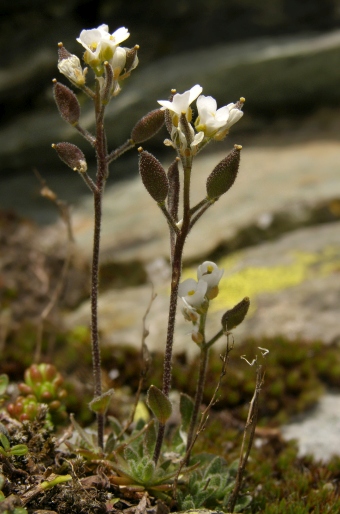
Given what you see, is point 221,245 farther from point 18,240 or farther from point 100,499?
point 100,499

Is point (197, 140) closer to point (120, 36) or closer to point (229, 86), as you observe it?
point (120, 36)

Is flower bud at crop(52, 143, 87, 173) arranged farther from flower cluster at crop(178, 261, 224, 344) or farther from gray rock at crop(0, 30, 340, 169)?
gray rock at crop(0, 30, 340, 169)

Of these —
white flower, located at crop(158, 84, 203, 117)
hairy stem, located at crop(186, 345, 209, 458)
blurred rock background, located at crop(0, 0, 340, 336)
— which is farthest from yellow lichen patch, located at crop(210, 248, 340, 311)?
white flower, located at crop(158, 84, 203, 117)

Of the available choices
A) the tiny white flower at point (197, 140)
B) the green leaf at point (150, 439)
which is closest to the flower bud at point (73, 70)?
the tiny white flower at point (197, 140)

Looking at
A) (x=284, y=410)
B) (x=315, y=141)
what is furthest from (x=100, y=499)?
(x=315, y=141)

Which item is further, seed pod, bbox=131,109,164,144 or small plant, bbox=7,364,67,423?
small plant, bbox=7,364,67,423

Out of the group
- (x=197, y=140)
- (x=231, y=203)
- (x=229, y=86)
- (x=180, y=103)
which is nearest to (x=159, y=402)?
(x=197, y=140)
